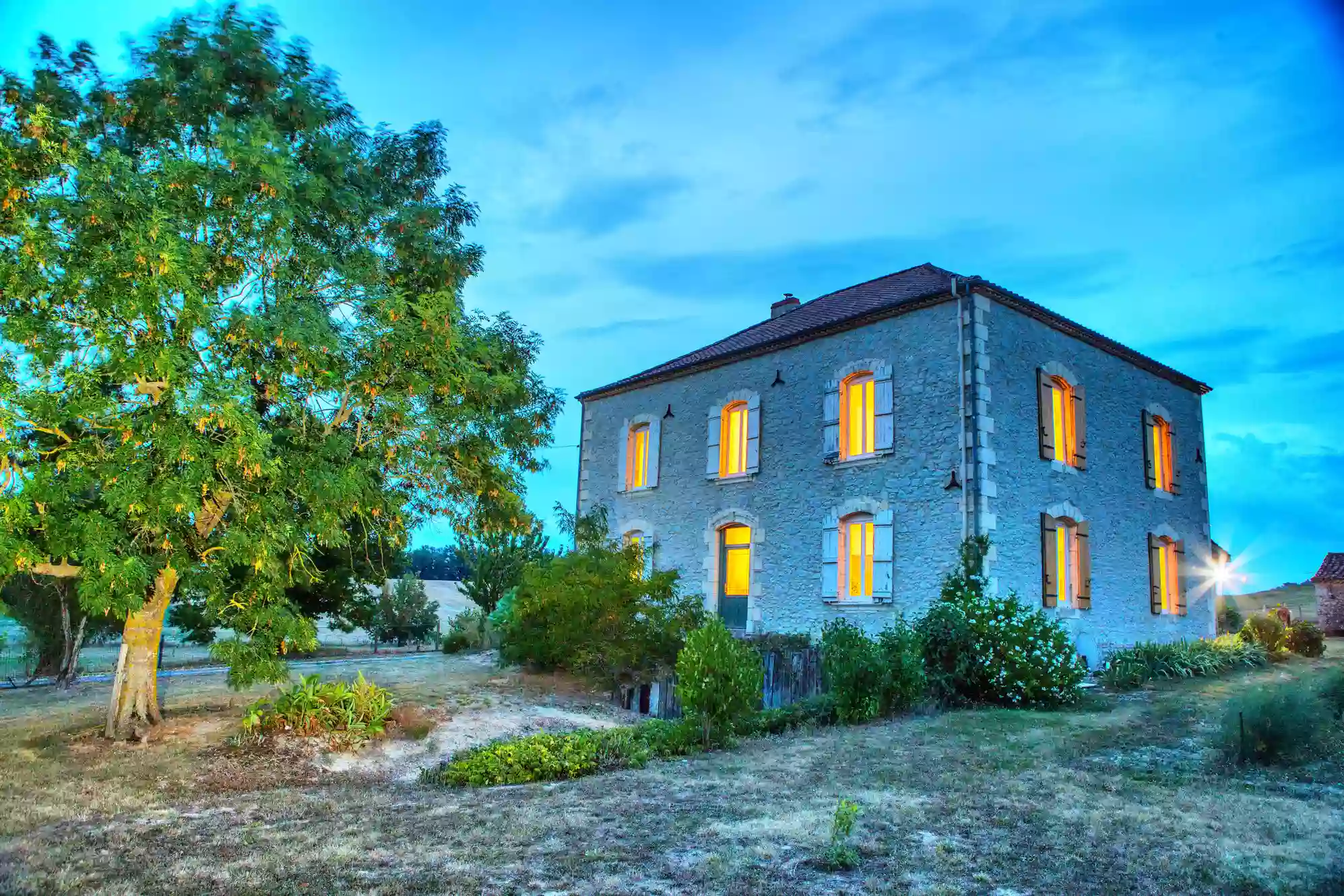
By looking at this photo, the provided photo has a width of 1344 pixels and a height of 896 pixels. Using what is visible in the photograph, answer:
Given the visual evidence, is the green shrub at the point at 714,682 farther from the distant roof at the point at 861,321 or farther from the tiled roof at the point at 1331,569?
the tiled roof at the point at 1331,569

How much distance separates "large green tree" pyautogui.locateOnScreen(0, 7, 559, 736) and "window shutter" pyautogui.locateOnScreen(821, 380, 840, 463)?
20.1ft

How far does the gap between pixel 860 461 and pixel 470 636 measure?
377 inches

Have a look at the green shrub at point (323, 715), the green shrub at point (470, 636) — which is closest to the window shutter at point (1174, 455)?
the green shrub at point (470, 636)

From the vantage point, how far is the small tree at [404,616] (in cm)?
2088

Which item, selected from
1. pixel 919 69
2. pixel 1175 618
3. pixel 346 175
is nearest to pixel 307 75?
pixel 346 175

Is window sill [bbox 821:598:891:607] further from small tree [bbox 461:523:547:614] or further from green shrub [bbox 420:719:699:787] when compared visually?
small tree [bbox 461:523:547:614]

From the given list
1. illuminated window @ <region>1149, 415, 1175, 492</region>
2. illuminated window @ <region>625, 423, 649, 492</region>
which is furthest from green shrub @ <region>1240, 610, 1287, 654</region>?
illuminated window @ <region>625, 423, 649, 492</region>

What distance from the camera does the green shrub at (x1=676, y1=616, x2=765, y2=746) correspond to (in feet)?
26.7

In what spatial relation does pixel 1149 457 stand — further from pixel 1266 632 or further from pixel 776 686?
pixel 776 686

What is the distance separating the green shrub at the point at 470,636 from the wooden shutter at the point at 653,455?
4443mm

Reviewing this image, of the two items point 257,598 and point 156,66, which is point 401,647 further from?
point 156,66

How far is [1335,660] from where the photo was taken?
15.7m

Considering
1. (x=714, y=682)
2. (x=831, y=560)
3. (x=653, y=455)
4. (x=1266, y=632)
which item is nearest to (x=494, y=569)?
(x=653, y=455)

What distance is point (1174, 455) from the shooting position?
16062 mm
